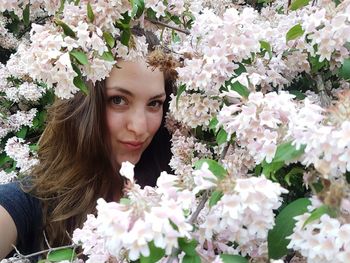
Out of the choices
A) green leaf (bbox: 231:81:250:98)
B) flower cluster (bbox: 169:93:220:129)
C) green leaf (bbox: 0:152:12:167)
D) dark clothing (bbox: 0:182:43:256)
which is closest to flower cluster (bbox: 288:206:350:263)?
green leaf (bbox: 231:81:250:98)

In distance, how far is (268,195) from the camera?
2.56ft

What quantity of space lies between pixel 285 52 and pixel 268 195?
2.23 ft

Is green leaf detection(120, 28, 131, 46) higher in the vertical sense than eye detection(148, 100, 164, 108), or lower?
higher

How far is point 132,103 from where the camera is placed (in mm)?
1817

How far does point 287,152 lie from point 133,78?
1025 mm

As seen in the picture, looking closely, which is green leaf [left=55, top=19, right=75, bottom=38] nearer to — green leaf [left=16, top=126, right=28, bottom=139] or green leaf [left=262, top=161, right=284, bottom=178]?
green leaf [left=262, top=161, right=284, bottom=178]

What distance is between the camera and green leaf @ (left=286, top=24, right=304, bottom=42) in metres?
1.20

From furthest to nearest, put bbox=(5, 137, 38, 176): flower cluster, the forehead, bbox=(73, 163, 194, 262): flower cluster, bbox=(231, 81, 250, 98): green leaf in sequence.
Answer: bbox=(5, 137, 38, 176): flower cluster < the forehead < bbox=(231, 81, 250, 98): green leaf < bbox=(73, 163, 194, 262): flower cluster

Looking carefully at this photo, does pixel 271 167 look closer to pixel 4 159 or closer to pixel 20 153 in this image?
pixel 20 153

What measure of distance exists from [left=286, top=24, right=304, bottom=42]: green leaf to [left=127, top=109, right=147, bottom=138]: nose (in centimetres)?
72

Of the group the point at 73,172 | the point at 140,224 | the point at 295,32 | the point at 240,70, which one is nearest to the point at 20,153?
the point at 73,172

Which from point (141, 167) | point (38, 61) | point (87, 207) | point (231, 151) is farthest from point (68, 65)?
point (141, 167)

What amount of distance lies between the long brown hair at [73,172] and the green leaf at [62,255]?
73cm

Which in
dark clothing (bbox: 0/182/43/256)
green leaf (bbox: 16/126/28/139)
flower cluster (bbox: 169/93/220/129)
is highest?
flower cluster (bbox: 169/93/220/129)
